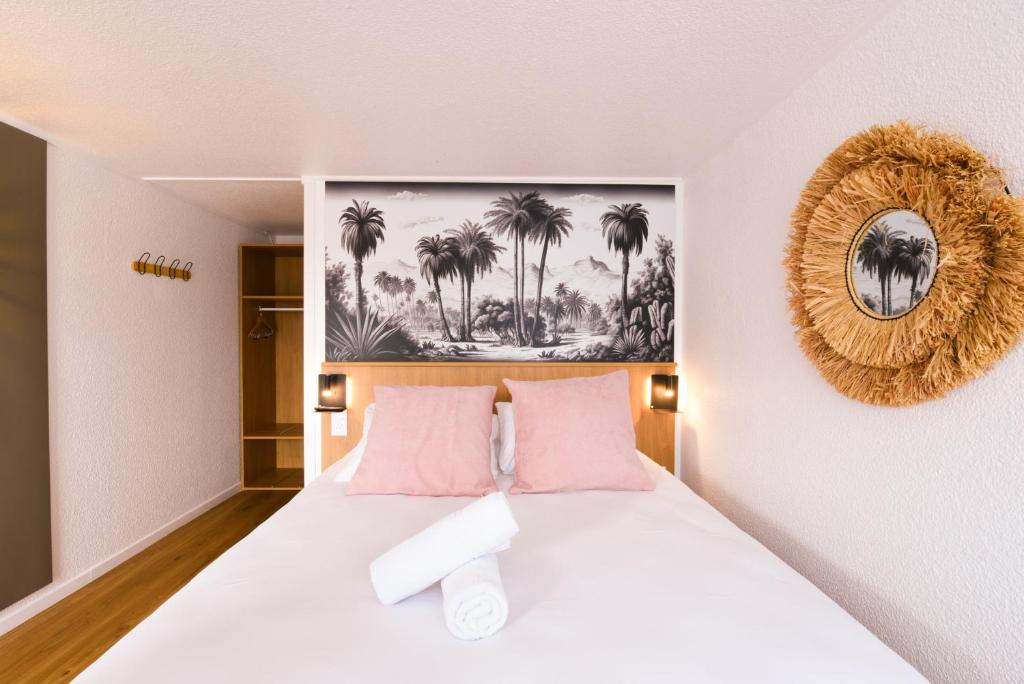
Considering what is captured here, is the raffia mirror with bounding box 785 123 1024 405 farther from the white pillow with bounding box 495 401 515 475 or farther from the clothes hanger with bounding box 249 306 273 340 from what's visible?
the clothes hanger with bounding box 249 306 273 340

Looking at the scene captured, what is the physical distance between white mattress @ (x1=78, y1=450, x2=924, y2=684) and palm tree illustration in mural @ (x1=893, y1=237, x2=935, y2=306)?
0.86 m

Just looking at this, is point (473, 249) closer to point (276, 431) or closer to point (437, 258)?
point (437, 258)

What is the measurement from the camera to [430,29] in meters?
1.36

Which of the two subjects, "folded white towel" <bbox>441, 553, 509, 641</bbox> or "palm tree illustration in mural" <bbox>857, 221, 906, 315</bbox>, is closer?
"folded white towel" <bbox>441, 553, 509, 641</bbox>

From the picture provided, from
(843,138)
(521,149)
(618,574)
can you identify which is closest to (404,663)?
(618,574)

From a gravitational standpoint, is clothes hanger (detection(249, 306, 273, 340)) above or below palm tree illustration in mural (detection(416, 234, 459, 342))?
below

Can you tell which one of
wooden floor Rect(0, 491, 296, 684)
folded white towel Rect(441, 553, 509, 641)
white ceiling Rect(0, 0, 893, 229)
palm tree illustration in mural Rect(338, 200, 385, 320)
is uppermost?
white ceiling Rect(0, 0, 893, 229)

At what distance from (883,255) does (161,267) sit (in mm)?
3611

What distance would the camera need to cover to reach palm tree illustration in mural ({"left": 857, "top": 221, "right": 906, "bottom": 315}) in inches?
48.4

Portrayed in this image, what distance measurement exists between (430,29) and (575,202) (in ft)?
4.62

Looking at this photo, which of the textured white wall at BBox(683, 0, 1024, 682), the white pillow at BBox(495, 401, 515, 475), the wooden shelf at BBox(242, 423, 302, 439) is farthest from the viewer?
the wooden shelf at BBox(242, 423, 302, 439)

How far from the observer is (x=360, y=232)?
2600 mm

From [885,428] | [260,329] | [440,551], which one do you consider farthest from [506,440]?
[260,329]

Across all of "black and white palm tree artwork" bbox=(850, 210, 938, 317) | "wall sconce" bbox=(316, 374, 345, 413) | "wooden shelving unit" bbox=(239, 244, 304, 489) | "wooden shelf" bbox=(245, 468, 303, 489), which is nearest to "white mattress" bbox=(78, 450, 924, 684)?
"black and white palm tree artwork" bbox=(850, 210, 938, 317)
